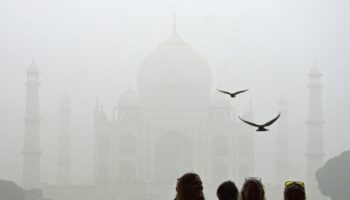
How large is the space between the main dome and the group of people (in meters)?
26.3

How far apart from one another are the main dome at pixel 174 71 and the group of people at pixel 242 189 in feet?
86.3

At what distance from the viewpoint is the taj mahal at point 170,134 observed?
27.5 meters

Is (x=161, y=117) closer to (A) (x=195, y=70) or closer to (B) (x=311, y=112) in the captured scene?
(A) (x=195, y=70)

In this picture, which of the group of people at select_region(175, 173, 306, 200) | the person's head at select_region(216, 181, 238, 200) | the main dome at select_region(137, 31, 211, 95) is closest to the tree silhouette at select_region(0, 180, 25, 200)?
the main dome at select_region(137, 31, 211, 95)

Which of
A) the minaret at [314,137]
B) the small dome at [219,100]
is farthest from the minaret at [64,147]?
the minaret at [314,137]

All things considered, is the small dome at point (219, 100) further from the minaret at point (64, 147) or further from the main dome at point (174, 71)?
the minaret at point (64, 147)

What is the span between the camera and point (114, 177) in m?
28.2

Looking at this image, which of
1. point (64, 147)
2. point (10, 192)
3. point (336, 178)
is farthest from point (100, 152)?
point (336, 178)

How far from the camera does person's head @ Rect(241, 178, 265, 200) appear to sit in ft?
10.0

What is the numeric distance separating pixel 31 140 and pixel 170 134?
4880 mm

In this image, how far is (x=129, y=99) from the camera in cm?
2897

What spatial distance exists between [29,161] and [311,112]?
9.62 m

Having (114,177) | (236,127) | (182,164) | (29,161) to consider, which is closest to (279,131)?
(236,127)

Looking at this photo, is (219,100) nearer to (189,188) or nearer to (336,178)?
(336,178)
